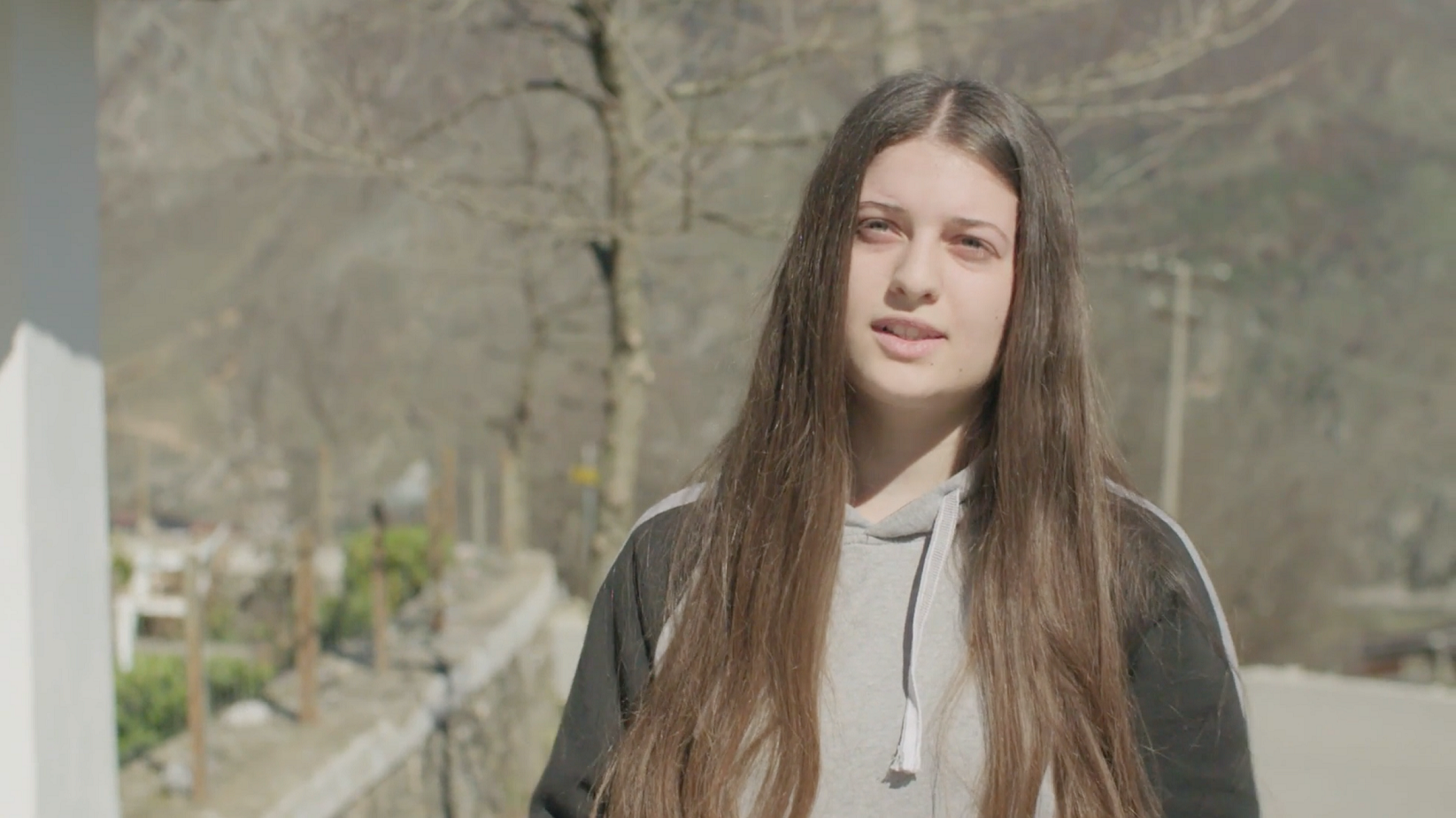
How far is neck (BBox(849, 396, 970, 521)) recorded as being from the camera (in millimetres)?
1604

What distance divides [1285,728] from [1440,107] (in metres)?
27.2

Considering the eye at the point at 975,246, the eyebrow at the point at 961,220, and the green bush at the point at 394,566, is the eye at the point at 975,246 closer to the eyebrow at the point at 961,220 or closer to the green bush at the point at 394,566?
the eyebrow at the point at 961,220

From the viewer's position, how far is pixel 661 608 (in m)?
1.59

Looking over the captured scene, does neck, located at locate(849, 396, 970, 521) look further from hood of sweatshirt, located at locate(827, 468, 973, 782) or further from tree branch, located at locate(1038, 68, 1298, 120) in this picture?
tree branch, located at locate(1038, 68, 1298, 120)

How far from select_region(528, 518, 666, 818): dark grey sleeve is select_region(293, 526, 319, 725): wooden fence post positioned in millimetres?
4421

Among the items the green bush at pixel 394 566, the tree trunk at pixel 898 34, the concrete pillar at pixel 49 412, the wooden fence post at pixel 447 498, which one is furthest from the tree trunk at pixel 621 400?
the green bush at pixel 394 566

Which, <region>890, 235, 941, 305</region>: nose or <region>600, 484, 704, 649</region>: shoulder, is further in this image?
<region>600, 484, 704, 649</region>: shoulder

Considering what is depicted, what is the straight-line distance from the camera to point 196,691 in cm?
479

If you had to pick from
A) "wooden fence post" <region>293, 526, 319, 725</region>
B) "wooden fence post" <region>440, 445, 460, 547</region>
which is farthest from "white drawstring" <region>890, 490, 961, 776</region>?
"wooden fence post" <region>440, 445, 460, 547</region>

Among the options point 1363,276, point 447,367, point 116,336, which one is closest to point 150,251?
point 116,336

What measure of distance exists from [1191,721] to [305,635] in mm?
4850

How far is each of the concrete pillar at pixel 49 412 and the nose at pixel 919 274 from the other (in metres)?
2.04

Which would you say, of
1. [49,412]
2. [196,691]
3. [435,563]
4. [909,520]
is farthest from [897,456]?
[435,563]

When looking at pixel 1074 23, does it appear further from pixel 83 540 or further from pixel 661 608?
Result: pixel 661 608
